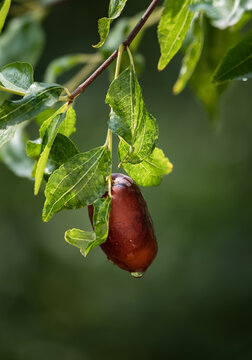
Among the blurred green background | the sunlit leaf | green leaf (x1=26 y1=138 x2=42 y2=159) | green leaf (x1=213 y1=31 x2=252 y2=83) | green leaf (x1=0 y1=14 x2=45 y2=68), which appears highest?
the blurred green background

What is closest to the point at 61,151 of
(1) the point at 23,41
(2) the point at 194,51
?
(2) the point at 194,51

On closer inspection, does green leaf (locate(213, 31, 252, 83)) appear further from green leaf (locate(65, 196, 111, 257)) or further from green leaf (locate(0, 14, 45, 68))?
green leaf (locate(0, 14, 45, 68))

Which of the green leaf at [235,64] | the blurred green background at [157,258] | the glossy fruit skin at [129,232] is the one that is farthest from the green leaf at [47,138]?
the blurred green background at [157,258]

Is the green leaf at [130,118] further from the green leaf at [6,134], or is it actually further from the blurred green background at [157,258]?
the blurred green background at [157,258]

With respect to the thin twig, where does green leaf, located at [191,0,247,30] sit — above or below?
above

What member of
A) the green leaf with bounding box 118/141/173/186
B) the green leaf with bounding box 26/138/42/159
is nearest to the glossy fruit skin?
the green leaf with bounding box 118/141/173/186

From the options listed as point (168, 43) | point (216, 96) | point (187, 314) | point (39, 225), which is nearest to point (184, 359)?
point (187, 314)
